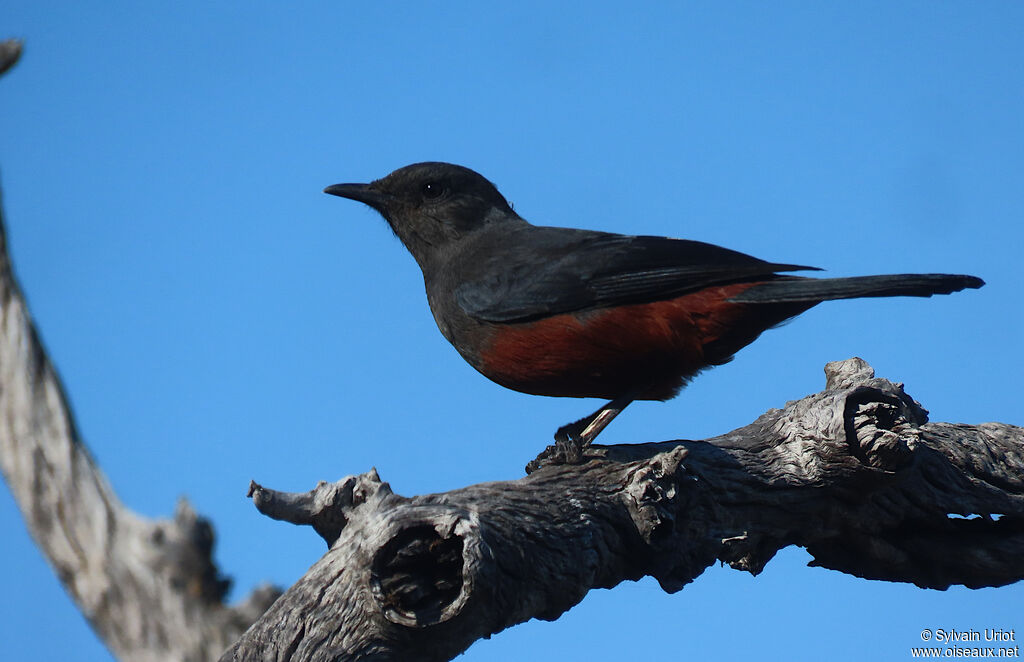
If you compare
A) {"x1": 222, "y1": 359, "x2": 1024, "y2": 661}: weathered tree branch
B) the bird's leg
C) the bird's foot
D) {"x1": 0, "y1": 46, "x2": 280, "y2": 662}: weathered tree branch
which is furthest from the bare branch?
the bird's leg

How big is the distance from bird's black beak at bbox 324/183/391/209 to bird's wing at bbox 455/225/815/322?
1128mm

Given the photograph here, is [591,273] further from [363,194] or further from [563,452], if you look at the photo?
[363,194]

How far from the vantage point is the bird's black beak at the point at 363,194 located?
6.61 metres

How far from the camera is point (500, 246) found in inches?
236

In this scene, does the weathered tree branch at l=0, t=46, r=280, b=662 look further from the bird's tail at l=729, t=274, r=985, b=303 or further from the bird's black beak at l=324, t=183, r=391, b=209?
the bird's black beak at l=324, t=183, r=391, b=209

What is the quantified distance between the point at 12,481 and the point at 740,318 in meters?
3.45

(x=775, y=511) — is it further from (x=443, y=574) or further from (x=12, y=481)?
(x=12, y=481)

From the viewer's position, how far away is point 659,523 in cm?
433

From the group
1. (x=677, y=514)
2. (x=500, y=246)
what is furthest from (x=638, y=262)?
(x=677, y=514)

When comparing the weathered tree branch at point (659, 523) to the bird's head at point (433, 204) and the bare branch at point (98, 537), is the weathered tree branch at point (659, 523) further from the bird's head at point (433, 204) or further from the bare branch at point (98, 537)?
the bird's head at point (433, 204)

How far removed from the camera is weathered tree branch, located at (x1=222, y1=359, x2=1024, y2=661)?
3566mm

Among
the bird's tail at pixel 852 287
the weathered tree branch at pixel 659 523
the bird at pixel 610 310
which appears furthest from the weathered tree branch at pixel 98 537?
the bird's tail at pixel 852 287

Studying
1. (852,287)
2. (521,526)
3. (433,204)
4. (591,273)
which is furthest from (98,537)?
(433,204)

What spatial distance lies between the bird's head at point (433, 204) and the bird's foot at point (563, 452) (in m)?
1.81
